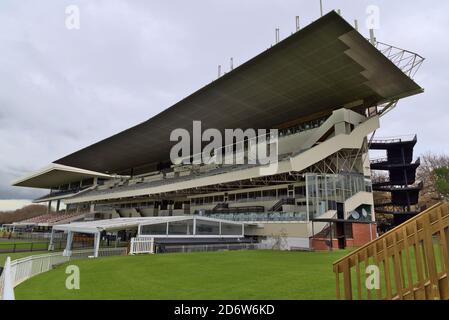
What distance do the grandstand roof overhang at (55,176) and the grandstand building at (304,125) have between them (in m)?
23.0

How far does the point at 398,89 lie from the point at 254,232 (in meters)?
19.5

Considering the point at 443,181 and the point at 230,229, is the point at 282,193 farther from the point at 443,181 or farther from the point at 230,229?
the point at 443,181

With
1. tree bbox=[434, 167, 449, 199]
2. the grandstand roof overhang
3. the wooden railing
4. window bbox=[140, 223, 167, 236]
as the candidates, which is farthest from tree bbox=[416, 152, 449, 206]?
the grandstand roof overhang

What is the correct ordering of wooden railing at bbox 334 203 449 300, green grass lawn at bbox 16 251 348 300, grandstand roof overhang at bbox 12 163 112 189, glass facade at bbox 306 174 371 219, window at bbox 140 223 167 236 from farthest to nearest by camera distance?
grandstand roof overhang at bbox 12 163 112 189 → glass facade at bbox 306 174 371 219 → window at bbox 140 223 167 236 → green grass lawn at bbox 16 251 348 300 → wooden railing at bbox 334 203 449 300

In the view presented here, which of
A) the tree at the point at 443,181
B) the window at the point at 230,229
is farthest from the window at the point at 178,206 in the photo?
the tree at the point at 443,181

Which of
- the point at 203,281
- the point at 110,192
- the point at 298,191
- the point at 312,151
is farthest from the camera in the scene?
the point at 110,192

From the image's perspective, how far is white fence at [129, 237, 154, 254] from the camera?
61.6ft

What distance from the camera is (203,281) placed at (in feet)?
28.6

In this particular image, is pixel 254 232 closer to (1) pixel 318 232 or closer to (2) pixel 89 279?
(1) pixel 318 232

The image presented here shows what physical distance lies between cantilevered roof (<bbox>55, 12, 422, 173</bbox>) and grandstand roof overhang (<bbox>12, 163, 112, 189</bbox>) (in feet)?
83.7

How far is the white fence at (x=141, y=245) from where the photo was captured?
61.6 ft

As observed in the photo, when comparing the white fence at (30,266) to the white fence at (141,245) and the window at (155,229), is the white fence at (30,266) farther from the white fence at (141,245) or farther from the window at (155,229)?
the window at (155,229)

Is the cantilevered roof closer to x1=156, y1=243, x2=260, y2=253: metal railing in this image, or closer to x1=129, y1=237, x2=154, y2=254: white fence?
x1=156, y1=243, x2=260, y2=253: metal railing
